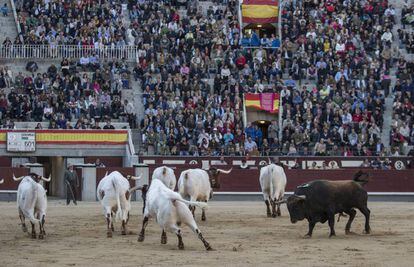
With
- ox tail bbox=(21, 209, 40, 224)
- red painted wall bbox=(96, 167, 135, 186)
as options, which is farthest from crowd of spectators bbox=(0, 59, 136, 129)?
ox tail bbox=(21, 209, 40, 224)

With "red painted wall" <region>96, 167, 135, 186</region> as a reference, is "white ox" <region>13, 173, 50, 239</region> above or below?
below

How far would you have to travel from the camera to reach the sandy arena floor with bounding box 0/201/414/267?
13.8 meters

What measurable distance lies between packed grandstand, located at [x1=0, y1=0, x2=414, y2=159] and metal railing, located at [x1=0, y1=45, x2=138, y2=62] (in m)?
0.13

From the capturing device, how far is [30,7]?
42.0 m

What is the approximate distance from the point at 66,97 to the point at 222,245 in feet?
72.9

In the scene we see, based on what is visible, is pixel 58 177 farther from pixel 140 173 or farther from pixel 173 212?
pixel 173 212

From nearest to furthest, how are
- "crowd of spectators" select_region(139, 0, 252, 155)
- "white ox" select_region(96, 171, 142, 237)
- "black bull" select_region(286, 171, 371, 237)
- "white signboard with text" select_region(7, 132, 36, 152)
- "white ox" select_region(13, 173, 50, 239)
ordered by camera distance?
"black bull" select_region(286, 171, 371, 237)
"white ox" select_region(13, 173, 50, 239)
"white ox" select_region(96, 171, 142, 237)
"white signboard with text" select_region(7, 132, 36, 152)
"crowd of spectators" select_region(139, 0, 252, 155)

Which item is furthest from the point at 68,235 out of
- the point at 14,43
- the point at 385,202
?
the point at 14,43

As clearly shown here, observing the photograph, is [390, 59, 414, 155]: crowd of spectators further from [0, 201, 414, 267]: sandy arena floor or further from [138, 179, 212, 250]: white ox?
[138, 179, 212, 250]: white ox

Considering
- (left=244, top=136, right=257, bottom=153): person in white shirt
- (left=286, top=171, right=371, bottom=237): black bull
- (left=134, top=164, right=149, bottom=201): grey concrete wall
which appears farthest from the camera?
(left=244, top=136, right=257, bottom=153): person in white shirt

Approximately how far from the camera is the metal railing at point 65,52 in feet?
130

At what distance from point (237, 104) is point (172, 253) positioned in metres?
22.9

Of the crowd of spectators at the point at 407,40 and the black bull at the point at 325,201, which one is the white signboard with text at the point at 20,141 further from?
the black bull at the point at 325,201

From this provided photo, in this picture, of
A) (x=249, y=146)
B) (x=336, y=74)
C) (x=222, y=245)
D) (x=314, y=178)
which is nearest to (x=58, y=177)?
(x=249, y=146)
